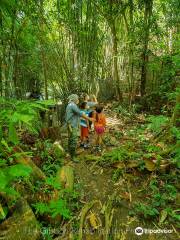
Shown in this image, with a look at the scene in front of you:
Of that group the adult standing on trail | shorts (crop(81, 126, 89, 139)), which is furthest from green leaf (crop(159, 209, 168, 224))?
shorts (crop(81, 126, 89, 139))

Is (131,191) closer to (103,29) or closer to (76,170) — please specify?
(76,170)

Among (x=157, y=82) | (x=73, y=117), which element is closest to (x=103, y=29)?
(x=157, y=82)

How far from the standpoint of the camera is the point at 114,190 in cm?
446

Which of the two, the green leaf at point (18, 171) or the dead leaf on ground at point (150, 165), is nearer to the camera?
the green leaf at point (18, 171)

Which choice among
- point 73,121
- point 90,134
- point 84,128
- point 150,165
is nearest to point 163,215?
point 150,165

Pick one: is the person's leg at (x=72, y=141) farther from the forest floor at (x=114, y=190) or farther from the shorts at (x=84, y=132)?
the shorts at (x=84, y=132)

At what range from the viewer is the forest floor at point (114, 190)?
11.7 ft

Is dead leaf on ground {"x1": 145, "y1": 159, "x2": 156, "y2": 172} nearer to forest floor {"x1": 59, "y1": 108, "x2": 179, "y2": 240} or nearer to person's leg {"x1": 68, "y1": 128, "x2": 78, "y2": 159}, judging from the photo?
forest floor {"x1": 59, "y1": 108, "x2": 179, "y2": 240}

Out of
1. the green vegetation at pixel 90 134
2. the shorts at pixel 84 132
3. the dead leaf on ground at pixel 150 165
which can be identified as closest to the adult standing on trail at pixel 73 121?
the green vegetation at pixel 90 134

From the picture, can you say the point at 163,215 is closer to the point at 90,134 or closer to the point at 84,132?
the point at 84,132

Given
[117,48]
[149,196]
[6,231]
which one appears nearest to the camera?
[6,231]

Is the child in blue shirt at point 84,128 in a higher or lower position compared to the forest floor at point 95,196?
higher

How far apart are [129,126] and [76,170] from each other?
3.55m

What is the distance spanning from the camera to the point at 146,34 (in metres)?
9.43
